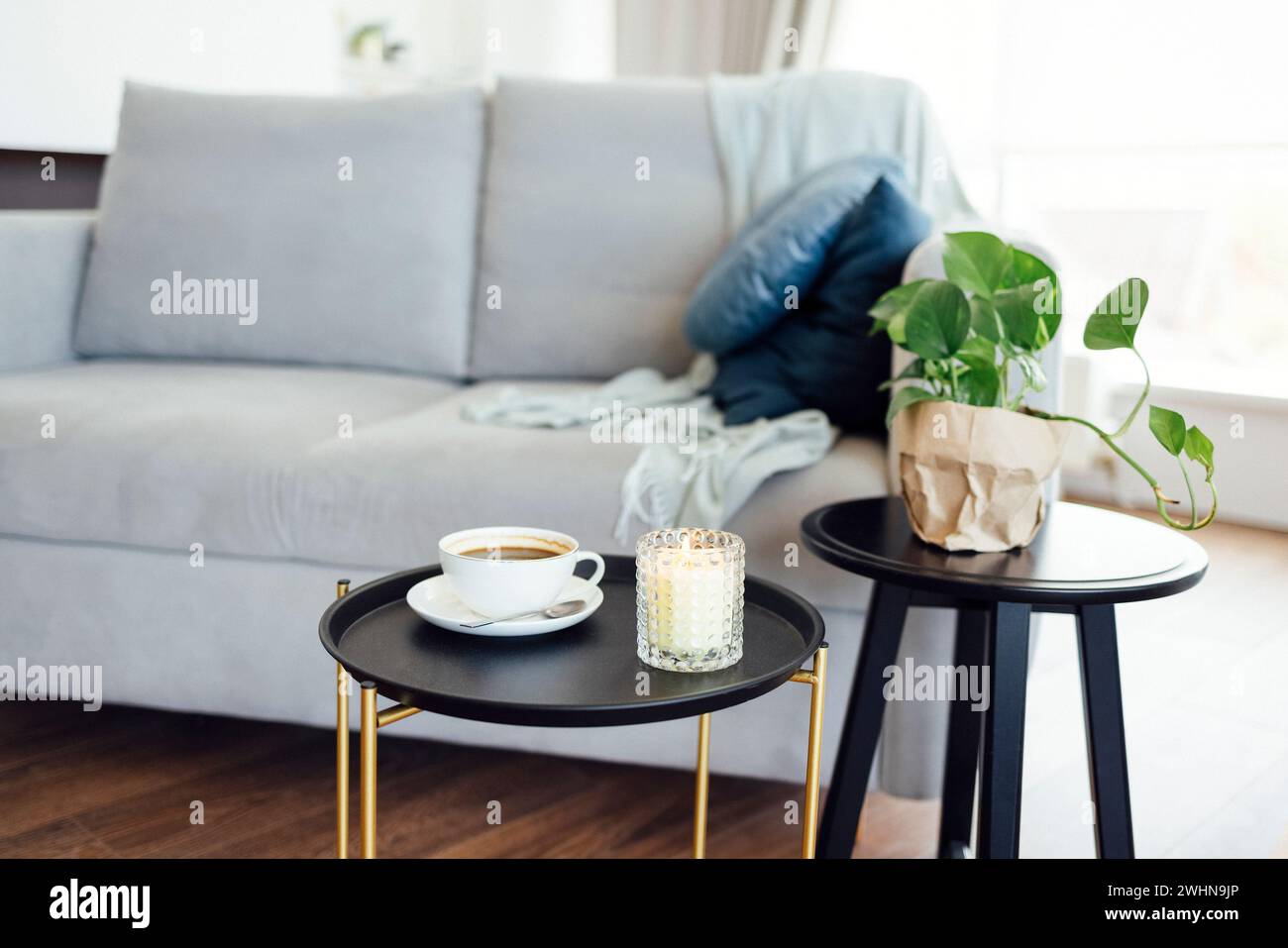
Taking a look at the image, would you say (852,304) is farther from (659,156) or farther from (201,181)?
(201,181)

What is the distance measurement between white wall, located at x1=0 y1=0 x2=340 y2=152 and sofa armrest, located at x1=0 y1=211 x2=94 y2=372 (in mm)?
772

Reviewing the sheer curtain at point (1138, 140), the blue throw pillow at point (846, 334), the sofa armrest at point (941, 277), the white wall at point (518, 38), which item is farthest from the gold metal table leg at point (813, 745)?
the white wall at point (518, 38)

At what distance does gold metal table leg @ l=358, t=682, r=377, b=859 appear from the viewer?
2.79 feet

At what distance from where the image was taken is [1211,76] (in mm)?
3029

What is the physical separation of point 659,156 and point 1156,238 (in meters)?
1.83

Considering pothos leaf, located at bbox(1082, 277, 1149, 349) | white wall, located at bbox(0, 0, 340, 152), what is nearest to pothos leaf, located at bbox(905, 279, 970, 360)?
pothos leaf, located at bbox(1082, 277, 1149, 349)

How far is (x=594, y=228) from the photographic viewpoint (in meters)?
2.09

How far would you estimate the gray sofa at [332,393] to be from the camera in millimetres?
1515

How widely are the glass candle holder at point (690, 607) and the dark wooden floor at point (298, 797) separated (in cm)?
66

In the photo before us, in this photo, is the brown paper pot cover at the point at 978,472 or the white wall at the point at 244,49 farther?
the white wall at the point at 244,49

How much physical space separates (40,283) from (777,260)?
1.37 meters

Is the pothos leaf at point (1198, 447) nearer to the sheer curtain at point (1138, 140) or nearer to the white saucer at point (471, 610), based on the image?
the white saucer at point (471, 610)

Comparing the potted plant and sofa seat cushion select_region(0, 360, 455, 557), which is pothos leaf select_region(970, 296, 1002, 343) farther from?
sofa seat cushion select_region(0, 360, 455, 557)
